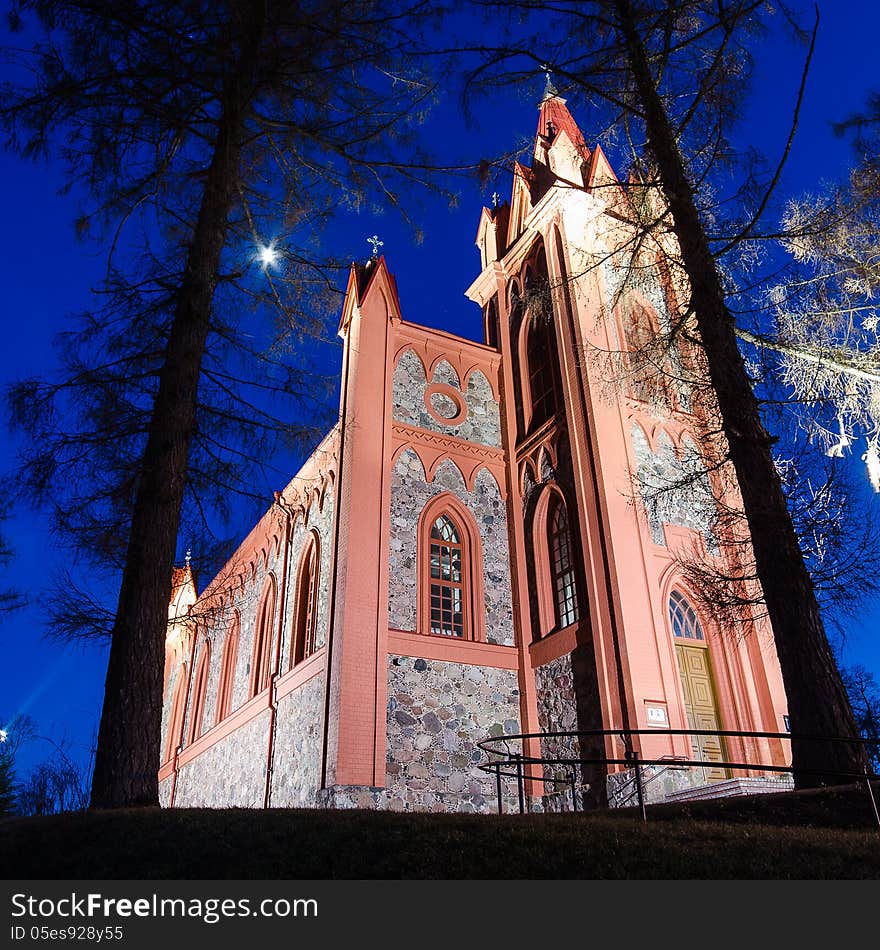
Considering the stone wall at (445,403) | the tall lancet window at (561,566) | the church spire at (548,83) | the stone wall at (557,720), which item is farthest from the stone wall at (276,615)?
the church spire at (548,83)

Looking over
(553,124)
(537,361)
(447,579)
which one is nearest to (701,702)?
(447,579)

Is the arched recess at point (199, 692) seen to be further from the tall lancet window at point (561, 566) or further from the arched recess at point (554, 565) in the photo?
the tall lancet window at point (561, 566)

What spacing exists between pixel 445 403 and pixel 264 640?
8.24 m

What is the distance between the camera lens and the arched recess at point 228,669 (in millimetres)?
22719

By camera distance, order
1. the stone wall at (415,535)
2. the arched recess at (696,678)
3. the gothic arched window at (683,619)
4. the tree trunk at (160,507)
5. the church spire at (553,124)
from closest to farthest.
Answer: the tree trunk at (160,507)
the arched recess at (696,678)
the gothic arched window at (683,619)
the stone wall at (415,535)
the church spire at (553,124)

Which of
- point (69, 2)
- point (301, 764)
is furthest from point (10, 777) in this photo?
point (69, 2)

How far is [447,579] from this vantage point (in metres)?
16.4

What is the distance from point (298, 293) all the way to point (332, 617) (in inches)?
272

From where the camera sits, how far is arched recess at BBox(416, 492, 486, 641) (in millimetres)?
15828

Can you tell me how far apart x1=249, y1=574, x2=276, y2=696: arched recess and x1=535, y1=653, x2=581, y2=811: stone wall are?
24.3 feet

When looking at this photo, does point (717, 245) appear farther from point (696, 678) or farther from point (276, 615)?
point (276, 615)

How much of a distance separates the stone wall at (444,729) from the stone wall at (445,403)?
5.42 meters

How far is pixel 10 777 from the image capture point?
27.9 metres

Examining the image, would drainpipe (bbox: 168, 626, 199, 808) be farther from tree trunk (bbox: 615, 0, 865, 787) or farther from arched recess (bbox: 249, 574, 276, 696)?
tree trunk (bbox: 615, 0, 865, 787)
